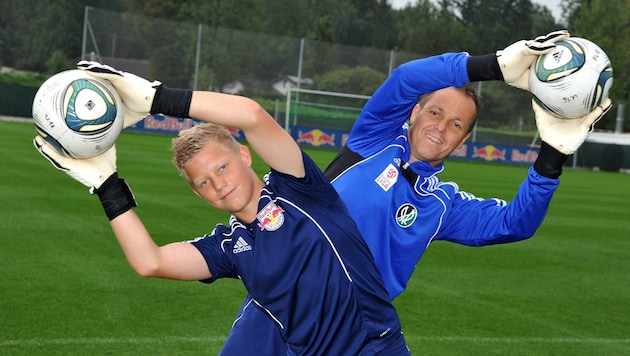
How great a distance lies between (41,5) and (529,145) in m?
51.9

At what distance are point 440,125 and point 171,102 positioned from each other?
5.43 feet

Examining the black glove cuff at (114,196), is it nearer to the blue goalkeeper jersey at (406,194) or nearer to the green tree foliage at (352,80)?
the blue goalkeeper jersey at (406,194)

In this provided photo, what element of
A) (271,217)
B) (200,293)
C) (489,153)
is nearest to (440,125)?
(271,217)

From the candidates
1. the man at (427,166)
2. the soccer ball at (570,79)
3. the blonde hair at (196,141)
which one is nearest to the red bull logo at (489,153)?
the man at (427,166)

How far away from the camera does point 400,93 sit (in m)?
4.50

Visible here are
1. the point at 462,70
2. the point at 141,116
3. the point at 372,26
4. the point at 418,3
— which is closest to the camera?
the point at 141,116

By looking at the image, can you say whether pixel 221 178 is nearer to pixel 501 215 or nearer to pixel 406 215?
pixel 406 215

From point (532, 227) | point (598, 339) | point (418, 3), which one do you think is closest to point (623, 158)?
point (598, 339)

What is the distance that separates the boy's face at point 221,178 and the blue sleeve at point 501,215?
1328 mm

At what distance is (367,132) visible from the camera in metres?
4.66

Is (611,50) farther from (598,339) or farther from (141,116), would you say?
(141,116)

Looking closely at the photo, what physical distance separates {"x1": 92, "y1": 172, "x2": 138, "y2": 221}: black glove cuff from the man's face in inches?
62.1

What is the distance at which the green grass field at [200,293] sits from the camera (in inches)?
275

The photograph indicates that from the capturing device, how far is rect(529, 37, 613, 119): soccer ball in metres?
4.11
